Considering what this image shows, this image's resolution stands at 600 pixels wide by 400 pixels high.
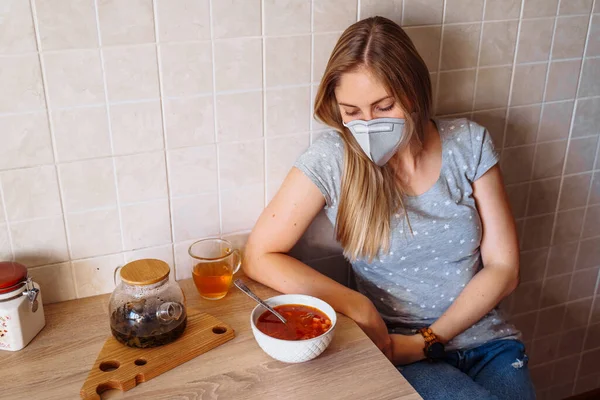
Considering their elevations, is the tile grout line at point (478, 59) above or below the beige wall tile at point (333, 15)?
below

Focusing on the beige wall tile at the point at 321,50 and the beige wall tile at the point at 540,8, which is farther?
the beige wall tile at the point at 540,8

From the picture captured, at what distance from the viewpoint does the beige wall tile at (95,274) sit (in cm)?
141

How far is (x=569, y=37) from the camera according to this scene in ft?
5.52

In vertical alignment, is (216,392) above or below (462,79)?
below

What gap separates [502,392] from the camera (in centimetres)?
143

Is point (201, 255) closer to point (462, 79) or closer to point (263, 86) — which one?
point (263, 86)

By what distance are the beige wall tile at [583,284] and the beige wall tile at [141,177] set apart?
132 centimetres

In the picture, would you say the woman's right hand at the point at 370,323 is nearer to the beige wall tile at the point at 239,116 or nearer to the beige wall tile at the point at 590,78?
the beige wall tile at the point at 239,116

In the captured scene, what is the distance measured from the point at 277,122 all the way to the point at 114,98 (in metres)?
0.36

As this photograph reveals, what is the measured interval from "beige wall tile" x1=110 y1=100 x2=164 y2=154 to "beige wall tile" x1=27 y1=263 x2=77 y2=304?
0.29m

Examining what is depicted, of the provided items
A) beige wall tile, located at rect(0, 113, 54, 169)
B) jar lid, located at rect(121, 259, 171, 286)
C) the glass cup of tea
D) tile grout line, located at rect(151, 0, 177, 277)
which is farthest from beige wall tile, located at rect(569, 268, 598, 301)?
beige wall tile, located at rect(0, 113, 54, 169)

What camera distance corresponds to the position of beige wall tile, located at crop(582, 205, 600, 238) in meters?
1.93

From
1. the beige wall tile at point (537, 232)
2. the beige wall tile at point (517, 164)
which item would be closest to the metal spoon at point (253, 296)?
the beige wall tile at point (517, 164)

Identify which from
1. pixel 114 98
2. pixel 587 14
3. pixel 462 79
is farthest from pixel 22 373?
pixel 587 14
